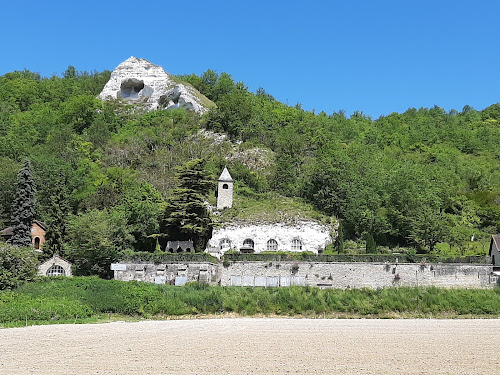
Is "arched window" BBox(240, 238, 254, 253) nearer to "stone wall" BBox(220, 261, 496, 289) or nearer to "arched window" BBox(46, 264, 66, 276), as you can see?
"stone wall" BBox(220, 261, 496, 289)

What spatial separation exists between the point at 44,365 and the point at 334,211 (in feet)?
125

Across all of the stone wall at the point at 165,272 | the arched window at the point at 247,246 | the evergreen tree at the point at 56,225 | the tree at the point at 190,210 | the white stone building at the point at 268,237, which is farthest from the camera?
the white stone building at the point at 268,237

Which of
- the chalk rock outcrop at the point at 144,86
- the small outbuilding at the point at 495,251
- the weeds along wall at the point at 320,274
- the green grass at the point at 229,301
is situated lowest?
the green grass at the point at 229,301

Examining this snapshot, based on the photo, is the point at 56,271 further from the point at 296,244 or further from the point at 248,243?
the point at 296,244

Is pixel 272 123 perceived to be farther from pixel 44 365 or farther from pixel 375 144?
pixel 44 365

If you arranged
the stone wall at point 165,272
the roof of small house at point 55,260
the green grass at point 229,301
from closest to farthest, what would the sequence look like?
the green grass at point 229,301
the stone wall at point 165,272
the roof of small house at point 55,260

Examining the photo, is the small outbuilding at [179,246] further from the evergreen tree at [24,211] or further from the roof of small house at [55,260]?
the evergreen tree at [24,211]

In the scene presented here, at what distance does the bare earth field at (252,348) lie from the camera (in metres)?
17.4

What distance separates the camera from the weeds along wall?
131 feet

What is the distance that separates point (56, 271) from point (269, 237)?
53.8 ft

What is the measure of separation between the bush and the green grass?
0.91 meters

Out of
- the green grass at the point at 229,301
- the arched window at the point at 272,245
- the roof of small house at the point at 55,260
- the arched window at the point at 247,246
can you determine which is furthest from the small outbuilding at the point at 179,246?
the green grass at the point at 229,301

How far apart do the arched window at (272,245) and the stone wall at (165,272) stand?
7.79 meters

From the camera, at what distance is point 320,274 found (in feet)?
133
